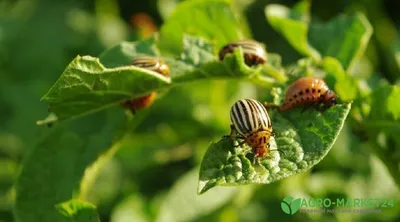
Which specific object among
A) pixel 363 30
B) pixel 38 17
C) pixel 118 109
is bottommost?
pixel 38 17

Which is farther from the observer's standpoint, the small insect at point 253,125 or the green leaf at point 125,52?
→ the green leaf at point 125,52

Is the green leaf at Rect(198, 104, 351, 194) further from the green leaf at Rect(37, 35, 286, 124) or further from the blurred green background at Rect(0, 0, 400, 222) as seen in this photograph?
the blurred green background at Rect(0, 0, 400, 222)

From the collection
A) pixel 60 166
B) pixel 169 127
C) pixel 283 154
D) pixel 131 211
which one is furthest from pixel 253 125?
pixel 169 127

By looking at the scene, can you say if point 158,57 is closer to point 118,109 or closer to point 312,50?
point 118,109

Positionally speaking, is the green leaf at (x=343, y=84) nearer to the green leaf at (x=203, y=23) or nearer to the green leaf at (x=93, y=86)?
the green leaf at (x=203, y=23)

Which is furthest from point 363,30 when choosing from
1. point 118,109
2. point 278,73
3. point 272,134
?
point 118,109

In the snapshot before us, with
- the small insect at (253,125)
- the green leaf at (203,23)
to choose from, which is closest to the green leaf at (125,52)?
the green leaf at (203,23)

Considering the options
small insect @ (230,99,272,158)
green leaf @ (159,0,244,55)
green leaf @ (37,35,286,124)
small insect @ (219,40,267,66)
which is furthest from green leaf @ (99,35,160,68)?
small insect @ (230,99,272,158)
